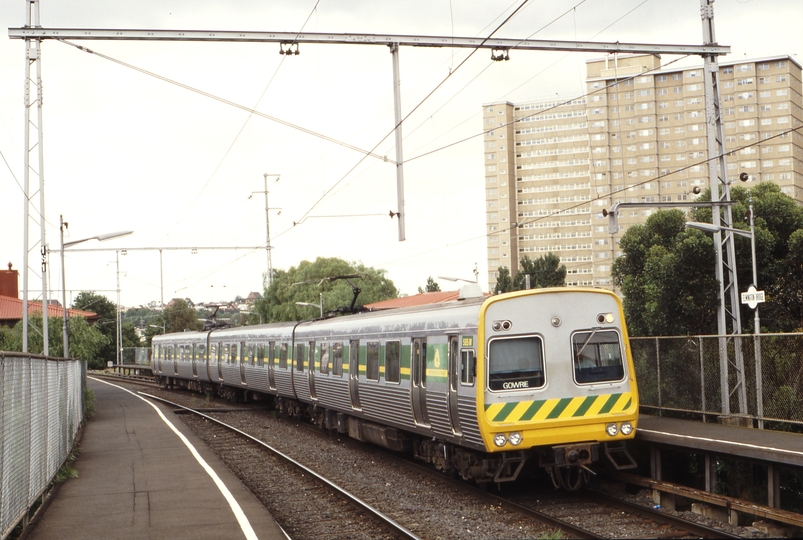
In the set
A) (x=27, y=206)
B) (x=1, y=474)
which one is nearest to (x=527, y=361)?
(x=1, y=474)

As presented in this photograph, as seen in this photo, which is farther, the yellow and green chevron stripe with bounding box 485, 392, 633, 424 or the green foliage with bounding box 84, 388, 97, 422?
the green foliage with bounding box 84, 388, 97, 422

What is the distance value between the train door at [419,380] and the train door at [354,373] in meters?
3.38

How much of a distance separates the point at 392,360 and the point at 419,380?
1.46 m

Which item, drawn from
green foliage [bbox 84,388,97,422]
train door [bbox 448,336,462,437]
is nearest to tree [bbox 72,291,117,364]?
green foliage [bbox 84,388,97,422]

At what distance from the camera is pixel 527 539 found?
10.2m

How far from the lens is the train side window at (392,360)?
52.4 feet

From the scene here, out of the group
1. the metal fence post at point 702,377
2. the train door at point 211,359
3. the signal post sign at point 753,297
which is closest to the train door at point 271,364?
the train door at point 211,359

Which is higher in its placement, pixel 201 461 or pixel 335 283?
pixel 335 283

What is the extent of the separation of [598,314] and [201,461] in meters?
7.83

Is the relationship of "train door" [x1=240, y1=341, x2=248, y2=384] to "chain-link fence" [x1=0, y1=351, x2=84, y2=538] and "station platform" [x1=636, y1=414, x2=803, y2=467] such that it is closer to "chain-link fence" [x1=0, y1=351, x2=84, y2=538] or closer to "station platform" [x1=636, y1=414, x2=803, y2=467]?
"chain-link fence" [x1=0, y1=351, x2=84, y2=538]

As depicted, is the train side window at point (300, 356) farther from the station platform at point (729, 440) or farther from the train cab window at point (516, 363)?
the train cab window at point (516, 363)

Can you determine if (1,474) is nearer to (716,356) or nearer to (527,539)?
(527,539)

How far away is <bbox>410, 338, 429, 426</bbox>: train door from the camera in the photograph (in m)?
14.7

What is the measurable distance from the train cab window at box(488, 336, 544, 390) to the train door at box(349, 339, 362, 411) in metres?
6.24
